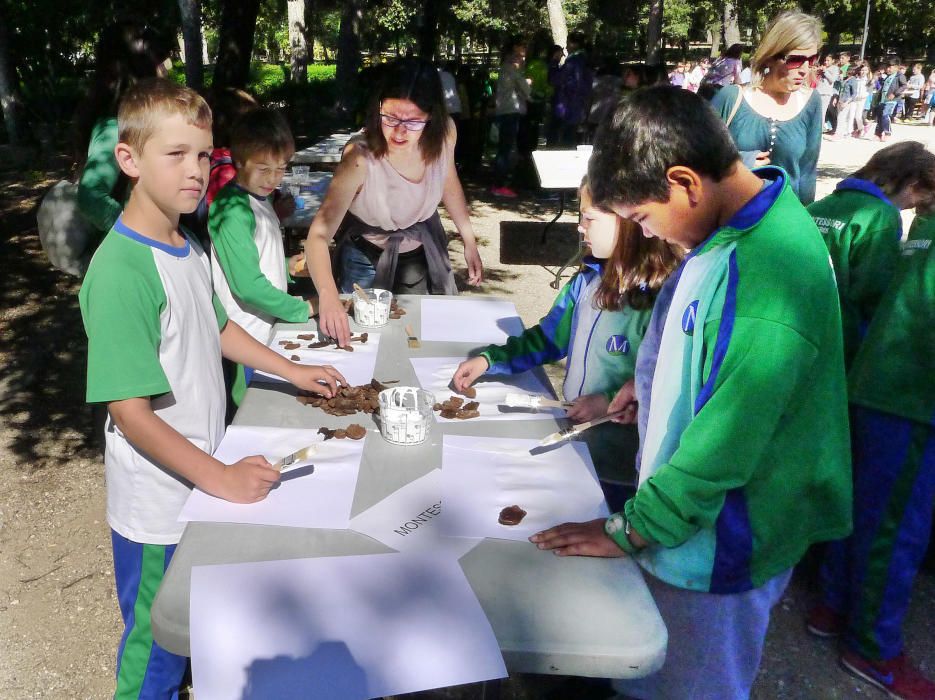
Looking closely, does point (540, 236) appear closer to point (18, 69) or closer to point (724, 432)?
point (724, 432)

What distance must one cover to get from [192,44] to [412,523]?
1056 centimetres

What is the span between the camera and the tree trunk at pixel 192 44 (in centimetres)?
1009

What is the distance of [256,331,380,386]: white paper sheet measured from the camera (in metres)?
A: 2.33

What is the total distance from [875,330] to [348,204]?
195 cm

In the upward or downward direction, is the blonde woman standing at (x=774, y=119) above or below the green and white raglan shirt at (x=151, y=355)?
above

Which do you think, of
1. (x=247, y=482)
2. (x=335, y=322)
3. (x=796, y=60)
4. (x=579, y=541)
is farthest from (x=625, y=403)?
(x=796, y=60)

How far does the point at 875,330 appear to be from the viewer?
248cm

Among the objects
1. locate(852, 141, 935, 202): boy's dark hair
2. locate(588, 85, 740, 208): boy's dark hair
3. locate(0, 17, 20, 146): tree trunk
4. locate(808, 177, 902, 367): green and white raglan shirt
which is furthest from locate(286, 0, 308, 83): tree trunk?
locate(588, 85, 740, 208): boy's dark hair

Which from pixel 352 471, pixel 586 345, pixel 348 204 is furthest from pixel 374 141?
pixel 352 471

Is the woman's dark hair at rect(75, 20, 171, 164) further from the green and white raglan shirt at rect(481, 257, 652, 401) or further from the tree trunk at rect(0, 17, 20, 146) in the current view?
the tree trunk at rect(0, 17, 20, 146)

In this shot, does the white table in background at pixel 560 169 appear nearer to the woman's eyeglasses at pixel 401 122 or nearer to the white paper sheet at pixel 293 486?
the woman's eyeglasses at pixel 401 122

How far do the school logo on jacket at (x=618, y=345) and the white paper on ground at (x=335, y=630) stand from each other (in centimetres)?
93

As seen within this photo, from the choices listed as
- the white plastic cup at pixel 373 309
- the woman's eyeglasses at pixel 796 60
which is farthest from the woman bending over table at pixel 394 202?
the woman's eyeglasses at pixel 796 60

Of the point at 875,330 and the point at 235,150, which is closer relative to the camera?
the point at 875,330
